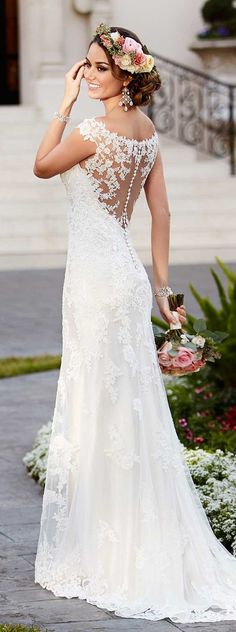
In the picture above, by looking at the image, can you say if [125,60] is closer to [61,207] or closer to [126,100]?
[126,100]

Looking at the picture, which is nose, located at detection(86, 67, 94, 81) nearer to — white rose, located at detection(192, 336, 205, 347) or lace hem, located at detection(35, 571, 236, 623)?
white rose, located at detection(192, 336, 205, 347)

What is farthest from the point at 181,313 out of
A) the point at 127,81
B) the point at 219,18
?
the point at 219,18

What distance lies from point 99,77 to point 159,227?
2.01 feet

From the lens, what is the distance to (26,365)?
1079 cm

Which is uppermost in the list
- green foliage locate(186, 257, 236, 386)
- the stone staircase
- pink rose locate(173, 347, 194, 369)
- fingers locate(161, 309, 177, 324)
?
fingers locate(161, 309, 177, 324)

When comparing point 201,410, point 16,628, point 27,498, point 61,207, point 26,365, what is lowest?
point 61,207

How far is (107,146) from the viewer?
546 centimetres

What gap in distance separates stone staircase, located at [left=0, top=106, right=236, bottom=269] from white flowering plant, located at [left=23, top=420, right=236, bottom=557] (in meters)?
8.92

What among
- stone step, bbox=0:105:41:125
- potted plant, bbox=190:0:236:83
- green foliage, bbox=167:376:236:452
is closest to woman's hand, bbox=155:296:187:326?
green foliage, bbox=167:376:236:452

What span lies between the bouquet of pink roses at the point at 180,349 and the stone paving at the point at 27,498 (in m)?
0.92

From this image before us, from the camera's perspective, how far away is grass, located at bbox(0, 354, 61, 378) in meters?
10.7

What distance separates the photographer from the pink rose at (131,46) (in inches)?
211

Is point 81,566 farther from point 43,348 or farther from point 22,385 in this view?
point 43,348

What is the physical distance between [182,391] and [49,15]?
455 inches
